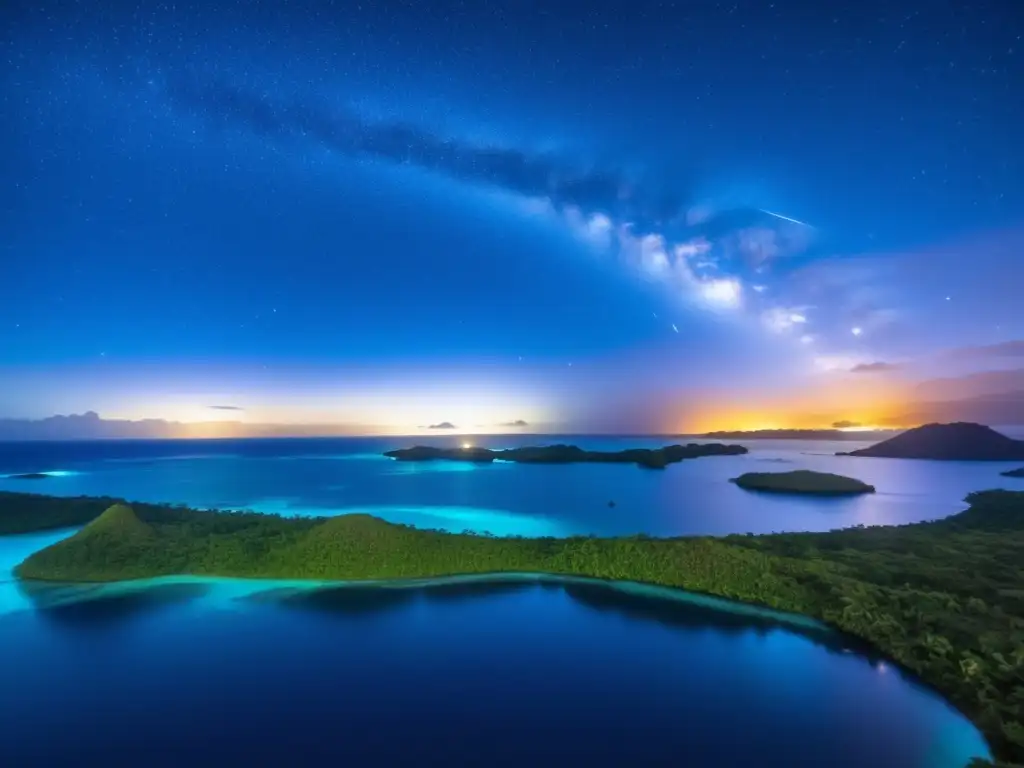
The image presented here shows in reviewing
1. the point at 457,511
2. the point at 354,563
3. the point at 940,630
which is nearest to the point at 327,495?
the point at 457,511

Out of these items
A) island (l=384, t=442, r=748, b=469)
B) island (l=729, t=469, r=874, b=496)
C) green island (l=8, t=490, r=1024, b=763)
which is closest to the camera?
green island (l=8, t=490, r=1024, b=763)

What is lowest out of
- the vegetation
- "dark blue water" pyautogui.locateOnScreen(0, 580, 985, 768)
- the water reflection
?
"dark blue water" pyautogui.locateOnScreen(0, 580, 985, 768)

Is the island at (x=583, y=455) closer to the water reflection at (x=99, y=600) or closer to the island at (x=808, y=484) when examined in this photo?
→ the island at (x=808, y=484)

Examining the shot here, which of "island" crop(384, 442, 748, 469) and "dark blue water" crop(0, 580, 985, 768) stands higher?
"island" crop(384, 442, 748, 469)

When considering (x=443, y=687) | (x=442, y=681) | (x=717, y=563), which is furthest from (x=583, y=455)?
(x=443, y=687)

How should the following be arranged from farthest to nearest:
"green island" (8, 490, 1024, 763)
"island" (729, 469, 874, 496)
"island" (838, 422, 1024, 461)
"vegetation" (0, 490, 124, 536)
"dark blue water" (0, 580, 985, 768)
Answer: "island" (838, 422, 1024, 461), "island" (729, 469, 874, 496), "vegetation" (0, 490, 124, 536), "green island" (8, 490, 1024, 763), "dark blue water" (0, 580, 985, 768)

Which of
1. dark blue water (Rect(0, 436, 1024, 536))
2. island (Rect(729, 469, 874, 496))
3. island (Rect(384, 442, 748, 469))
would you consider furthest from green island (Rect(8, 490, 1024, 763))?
island (Rect(384, 442, 748, 469))

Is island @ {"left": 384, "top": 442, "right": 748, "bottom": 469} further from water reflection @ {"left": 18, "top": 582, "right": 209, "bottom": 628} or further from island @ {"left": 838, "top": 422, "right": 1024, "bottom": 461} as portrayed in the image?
water reflection @ {"left": 18, "top": 582, "right": 209, "bottom": 628}
